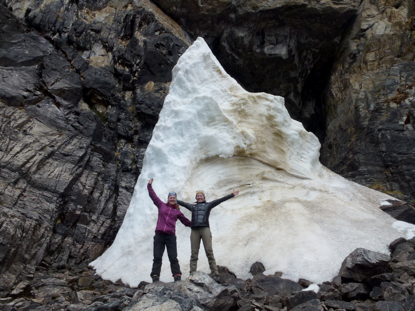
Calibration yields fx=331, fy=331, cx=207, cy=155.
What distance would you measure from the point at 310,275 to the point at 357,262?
102 centimetres

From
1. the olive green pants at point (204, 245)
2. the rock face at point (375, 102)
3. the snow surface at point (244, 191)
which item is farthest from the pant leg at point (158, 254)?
the rock face at point (375, 102)

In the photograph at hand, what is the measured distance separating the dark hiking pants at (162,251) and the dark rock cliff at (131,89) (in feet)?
12.3

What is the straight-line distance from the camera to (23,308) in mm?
5938

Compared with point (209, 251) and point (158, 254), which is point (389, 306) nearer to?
point (209, 251)

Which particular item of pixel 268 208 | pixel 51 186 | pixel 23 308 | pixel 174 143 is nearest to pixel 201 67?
pixel 174 143

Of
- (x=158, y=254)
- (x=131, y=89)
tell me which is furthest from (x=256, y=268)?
(x=131, y=89)

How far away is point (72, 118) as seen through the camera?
42.9 feet

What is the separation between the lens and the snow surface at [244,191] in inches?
301

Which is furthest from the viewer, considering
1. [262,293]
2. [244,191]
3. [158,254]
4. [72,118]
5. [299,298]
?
[72,118]

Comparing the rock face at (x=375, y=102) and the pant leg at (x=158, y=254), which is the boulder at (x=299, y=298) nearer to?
the pant leg at (x=158, y=254)

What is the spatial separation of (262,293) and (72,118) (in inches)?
407

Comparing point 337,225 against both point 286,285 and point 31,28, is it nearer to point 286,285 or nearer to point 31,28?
point 286,285

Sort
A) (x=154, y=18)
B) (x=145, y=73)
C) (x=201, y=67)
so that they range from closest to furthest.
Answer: (x=201, y=67) → (x=145, y=73) → (x=154, y=18)

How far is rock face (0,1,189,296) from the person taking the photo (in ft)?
32.8
